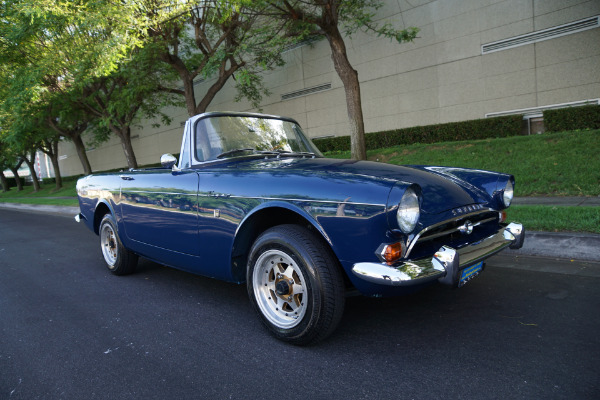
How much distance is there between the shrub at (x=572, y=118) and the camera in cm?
1002

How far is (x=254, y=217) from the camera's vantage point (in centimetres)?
299

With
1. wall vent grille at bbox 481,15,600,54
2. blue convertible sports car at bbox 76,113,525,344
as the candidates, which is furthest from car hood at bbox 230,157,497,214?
wall vent grille at bbox 481,15,600,54

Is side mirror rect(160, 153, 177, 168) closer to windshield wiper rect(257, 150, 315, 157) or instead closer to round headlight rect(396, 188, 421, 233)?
windshield wiper rect(257, 150, 315, 157)

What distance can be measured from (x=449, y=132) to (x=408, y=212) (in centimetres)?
1160

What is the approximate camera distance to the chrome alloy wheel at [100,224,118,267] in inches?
193

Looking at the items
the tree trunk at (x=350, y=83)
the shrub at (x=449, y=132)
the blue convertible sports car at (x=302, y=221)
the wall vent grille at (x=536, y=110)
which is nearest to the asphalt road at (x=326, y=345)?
the blue convertible sports car at (x=302, y=221)

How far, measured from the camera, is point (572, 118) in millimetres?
10352

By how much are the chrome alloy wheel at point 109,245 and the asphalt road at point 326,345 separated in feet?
2.54

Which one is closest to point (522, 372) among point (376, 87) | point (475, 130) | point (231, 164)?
point (231, 164)

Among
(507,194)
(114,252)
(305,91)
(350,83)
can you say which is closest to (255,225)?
(507,194)

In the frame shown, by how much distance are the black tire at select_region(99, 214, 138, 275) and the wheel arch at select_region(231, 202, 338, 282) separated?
2.09m

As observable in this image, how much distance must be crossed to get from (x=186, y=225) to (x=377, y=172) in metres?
1.67

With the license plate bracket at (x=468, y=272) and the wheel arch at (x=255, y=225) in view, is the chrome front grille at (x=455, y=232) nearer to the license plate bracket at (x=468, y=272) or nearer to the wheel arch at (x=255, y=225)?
the license plate bracket at (x=468, y=272)

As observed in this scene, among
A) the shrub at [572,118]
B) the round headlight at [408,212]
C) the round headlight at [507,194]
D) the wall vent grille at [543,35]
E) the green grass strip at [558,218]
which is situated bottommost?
the green grass strip at [558,218]
